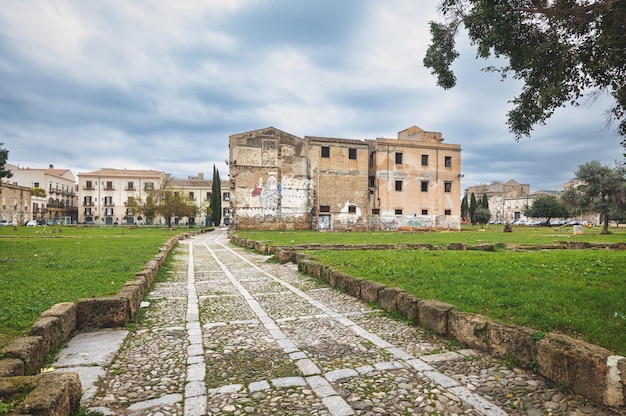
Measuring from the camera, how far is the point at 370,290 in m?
7.42

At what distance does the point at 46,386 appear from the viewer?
2.80 metres

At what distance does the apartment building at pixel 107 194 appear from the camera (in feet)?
245

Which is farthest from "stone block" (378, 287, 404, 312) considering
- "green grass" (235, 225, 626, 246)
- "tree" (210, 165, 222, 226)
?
"tree" (210, 165, 222, 226)

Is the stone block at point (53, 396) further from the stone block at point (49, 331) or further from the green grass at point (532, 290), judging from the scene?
the green grass at point (532, 290)

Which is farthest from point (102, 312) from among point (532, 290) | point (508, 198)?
point (508, 198)

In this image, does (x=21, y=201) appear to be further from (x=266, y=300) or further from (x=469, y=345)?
(x=469, y=345)

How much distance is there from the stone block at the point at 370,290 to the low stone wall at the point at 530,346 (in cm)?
2

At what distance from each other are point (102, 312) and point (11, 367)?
97.5 inches

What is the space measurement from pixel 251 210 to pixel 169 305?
30.2m

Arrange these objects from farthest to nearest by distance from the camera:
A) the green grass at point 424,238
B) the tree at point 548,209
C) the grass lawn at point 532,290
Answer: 1. the tree at point 548,209
2. the green grass at point 424,238
3. the grass lawn at point 532,290

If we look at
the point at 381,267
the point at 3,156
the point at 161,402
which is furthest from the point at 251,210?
the point at 161,402

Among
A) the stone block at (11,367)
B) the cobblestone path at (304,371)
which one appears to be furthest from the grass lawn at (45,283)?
the cobblestone path at (304,371)

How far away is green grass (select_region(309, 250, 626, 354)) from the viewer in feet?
14.7

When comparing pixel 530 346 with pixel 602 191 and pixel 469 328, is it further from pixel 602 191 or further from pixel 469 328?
pixel 602 191
